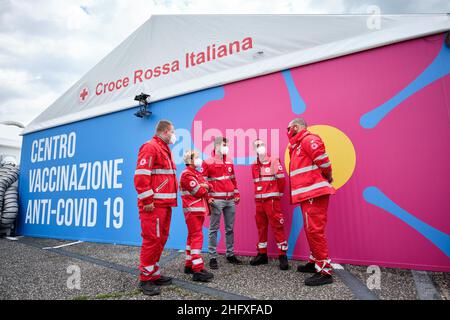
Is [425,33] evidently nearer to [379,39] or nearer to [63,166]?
[379,39]

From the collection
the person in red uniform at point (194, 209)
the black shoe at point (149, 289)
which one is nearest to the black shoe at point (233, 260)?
the person in red uniform at point (194, 209)

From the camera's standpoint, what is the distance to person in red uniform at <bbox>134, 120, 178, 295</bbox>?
2.71m

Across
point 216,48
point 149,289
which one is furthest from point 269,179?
point 216,48

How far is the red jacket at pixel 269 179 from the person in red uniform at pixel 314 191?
584 millimetres

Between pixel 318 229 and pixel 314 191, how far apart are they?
416 mm

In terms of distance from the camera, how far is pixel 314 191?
288cm

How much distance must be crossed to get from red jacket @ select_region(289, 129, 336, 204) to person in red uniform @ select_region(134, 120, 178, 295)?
1.46 meters

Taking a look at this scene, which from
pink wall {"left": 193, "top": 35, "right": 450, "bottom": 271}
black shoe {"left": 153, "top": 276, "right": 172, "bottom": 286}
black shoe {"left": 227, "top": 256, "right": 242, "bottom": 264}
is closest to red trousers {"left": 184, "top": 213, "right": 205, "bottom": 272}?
black shoe {"left": 153, "top": 276, "right": 172, "bottom": 286}

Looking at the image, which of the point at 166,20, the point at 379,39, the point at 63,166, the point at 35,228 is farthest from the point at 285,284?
the point at 35,228

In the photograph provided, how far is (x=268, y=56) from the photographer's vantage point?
4.55 meters

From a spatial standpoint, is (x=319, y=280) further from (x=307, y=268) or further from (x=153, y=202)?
(x=153, y=202)
